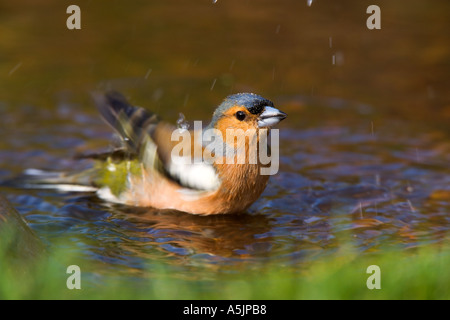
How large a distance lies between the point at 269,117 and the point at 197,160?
0.59 meters

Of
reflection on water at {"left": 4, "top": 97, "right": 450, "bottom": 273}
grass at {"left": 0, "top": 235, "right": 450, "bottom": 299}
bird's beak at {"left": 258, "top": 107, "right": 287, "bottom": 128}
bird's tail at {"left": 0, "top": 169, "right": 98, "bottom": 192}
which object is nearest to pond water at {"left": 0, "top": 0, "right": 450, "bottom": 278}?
reflection on water at {"left": 4, "top": 97, "right": 450, "bottom": 273}

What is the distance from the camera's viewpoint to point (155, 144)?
17.7ft

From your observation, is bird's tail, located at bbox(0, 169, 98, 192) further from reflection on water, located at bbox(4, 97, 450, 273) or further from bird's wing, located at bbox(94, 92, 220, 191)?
bird's wing, located at bbox(94, 92, 220, 191)

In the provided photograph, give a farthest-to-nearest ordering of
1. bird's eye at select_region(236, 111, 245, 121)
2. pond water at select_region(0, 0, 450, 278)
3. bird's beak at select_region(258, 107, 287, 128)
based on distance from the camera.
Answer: bird's eye at select_region(236, 111, 245, 121)
bird's beak at select_region(258, 107, 287, 128)
pond water at select_region(0, 0, 450, 278)

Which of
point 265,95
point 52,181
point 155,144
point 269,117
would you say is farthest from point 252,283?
point 265,95

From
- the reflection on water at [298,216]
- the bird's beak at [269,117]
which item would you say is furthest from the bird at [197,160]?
the reflection on water at [298,216]

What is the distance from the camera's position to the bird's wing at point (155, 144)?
16.9ft

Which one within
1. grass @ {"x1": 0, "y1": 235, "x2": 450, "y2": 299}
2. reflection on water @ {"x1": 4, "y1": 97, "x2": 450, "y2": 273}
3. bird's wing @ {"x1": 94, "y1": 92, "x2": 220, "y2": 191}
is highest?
bird's wing @ {"x1": 94, "y1": 92, "x2": 220, "y2": 191}

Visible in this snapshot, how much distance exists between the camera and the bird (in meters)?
5.10

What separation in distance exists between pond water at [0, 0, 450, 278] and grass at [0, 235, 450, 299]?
0.26 m
